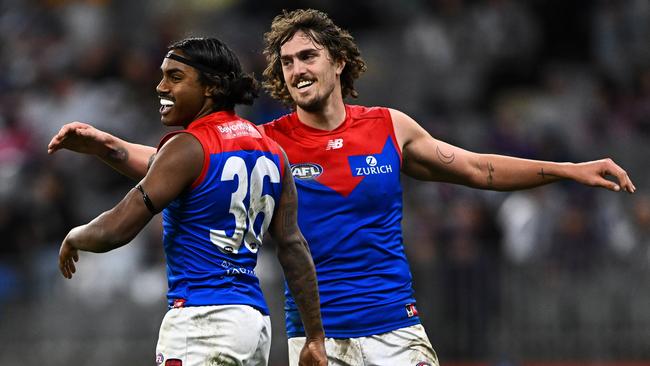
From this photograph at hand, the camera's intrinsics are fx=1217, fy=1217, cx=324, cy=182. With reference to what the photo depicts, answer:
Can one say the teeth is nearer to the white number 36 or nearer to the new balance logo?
the new balance logo

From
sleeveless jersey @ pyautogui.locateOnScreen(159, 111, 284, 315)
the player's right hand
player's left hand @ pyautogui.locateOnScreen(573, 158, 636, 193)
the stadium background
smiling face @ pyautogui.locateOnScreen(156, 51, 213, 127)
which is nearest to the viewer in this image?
sleeveless jersey @ pyautogui.locateOnScreen(159, 111, 284, 315)

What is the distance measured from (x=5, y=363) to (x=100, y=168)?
2966mm

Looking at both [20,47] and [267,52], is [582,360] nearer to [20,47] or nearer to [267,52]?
[267,52]

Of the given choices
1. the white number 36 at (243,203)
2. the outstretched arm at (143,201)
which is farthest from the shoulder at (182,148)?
the white number 36 at (243,203)

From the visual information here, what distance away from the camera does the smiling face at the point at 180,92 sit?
19.3ft

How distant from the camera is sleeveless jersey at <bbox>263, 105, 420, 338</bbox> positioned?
6746 millimetres

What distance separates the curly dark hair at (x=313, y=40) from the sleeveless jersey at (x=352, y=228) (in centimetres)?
48

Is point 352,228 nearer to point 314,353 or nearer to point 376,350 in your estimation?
point 376,350

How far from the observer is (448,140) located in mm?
13594

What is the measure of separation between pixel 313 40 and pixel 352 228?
1.13 metres

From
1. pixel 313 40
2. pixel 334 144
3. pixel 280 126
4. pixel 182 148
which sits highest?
pixel 313 40

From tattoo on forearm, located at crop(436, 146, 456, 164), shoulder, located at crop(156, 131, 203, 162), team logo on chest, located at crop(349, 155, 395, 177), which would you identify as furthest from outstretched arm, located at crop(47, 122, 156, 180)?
tattoo on forearm, located at crop(436, 146, 456, 164)

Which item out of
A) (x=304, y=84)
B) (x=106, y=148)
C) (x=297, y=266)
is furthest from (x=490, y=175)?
(x=106, y=148)

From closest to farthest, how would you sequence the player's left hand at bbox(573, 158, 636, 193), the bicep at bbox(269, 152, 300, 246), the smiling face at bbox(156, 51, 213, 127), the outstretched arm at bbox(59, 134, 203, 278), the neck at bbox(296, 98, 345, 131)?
the outstretched arm at bbox(59, 134, 203, 278)
the smiling face at bbox(156, 51, 213, 127)
the bicep at bbox(269, 152, 300, 246)
the player's left hand at bbox(573, 158, 636, 193)
the neck at bbox(296, 98, 345, 131)
